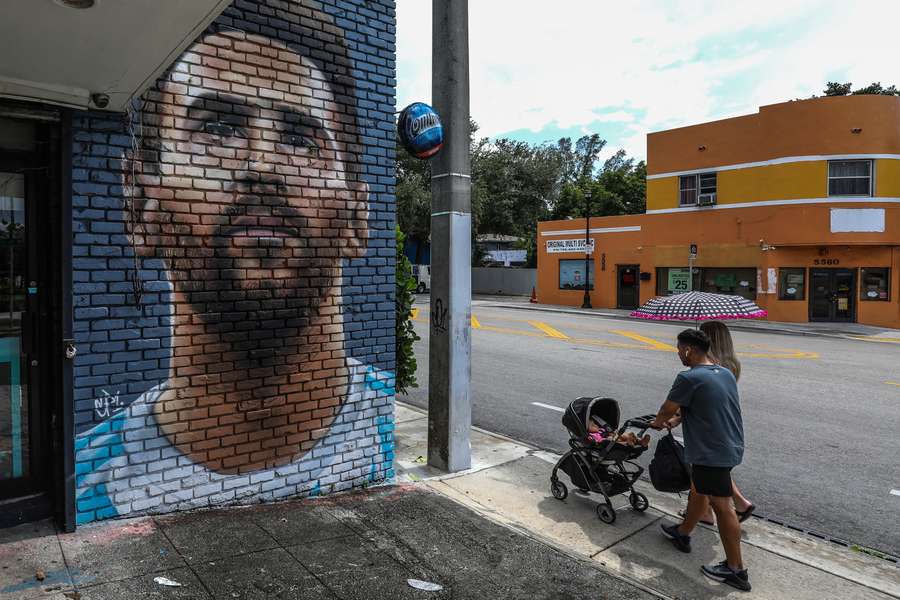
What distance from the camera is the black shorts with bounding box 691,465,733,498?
4.34 meters

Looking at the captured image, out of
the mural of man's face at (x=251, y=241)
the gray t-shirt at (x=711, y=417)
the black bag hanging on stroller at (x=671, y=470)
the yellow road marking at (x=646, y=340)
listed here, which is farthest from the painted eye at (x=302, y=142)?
the yellow road marking at (x=646, y=340)

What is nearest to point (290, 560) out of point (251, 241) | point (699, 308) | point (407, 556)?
point (407, 556)

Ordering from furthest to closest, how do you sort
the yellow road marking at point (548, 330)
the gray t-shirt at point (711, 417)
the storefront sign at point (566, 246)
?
1. the storefront sign at point (566, 246)
2. the yellow road marking at point (548, 330)
3. the gray t-shirt at point (711, 417)

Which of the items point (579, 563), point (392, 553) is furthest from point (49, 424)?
point (579, 563)

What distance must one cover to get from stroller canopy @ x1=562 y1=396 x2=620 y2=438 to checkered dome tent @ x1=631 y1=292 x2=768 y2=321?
1.00 metres

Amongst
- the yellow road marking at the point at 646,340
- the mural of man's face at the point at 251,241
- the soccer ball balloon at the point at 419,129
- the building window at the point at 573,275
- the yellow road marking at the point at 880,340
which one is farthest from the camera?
the building window at the point at 573,275

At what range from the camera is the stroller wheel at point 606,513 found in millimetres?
5203

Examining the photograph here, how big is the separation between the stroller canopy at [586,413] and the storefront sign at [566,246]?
25.5 meters

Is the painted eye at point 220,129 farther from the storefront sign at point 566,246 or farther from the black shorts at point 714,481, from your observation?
the storefront sign at point 566,246

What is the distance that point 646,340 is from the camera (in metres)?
17.3

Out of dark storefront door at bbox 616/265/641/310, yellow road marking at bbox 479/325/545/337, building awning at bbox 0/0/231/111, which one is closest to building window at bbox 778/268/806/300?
dark storefront door at bbox 616/265/641/310

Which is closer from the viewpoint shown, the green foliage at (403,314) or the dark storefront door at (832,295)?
the green foliage at (403,314)

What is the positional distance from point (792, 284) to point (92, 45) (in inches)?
998

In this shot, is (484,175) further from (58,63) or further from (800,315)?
(58,63)
